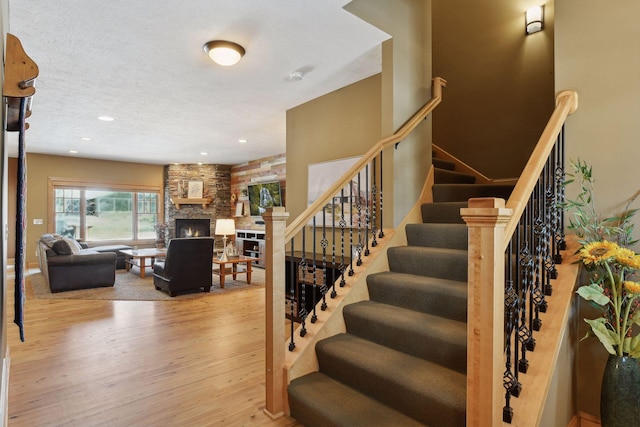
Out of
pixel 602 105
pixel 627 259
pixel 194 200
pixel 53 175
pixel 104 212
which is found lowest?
pixel 627 259

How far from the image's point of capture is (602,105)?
88.0 inches

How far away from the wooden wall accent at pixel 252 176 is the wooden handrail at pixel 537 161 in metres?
6.44

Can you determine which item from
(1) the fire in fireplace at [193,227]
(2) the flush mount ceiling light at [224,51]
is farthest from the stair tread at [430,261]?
(1) the fire in fireplace at [193,227]

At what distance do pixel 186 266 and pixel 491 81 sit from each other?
5.09 meters

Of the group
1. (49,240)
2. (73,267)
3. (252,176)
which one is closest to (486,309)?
(73,267)

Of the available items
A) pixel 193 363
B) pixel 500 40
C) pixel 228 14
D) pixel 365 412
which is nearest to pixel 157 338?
pixel 193 363

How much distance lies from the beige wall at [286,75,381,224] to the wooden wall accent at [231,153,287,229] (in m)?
3.37

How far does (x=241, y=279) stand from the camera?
6.75 metres

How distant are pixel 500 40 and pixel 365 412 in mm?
4624

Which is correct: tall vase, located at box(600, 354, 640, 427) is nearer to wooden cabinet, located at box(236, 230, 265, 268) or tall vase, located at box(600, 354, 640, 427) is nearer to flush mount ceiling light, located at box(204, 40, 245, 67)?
flush mount ceiling light, located at box(204, 40, 245, 67)

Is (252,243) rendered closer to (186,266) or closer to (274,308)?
(186,266)

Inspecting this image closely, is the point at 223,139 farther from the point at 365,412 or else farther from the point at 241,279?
the point at 365,412

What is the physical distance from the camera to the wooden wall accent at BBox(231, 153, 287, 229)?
841cm

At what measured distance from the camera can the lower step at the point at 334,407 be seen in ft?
6.11
